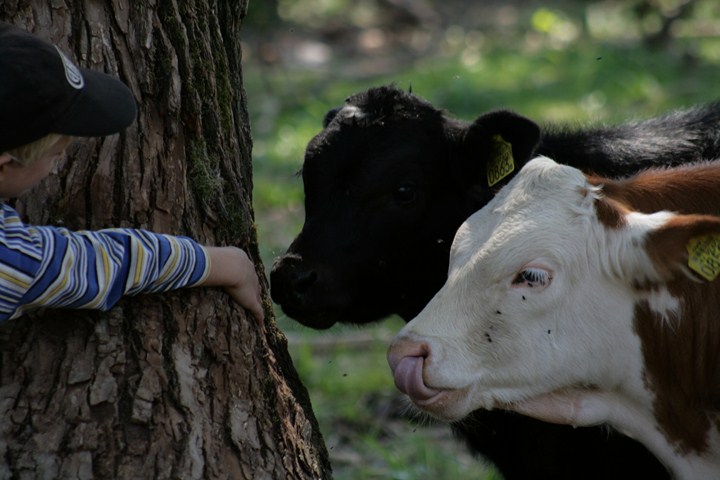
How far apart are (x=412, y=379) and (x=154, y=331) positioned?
2.80ft

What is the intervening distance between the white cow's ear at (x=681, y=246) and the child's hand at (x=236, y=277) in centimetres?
126

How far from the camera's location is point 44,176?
2.95 meters

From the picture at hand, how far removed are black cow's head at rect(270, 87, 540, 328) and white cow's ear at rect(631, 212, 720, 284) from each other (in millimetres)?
1333

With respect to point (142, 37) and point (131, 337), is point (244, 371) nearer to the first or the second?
point (131, 337)

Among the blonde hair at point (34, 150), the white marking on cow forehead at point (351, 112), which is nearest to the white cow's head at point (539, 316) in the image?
the blonde hair at point (34, 150)

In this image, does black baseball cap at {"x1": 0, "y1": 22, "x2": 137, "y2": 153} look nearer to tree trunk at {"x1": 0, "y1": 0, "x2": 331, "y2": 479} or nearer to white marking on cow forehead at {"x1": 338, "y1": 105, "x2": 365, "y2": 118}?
tree trunk at {"x1": 0, "y1": 0, "x2": 331, "y2": 479}

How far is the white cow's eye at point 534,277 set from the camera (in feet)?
11.3

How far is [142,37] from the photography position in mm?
3297

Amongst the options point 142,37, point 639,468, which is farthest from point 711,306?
point 142,37

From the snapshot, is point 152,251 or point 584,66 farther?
point 584,66

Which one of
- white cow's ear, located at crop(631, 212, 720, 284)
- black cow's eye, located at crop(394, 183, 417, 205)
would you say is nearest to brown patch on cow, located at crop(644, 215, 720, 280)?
white cow's ear, located at crop(631, 212, 720, 284)


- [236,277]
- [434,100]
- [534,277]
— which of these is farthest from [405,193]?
[434,100]

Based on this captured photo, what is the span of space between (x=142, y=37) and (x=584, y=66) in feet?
30.0

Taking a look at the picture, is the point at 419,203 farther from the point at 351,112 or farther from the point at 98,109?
the point at 98,109
